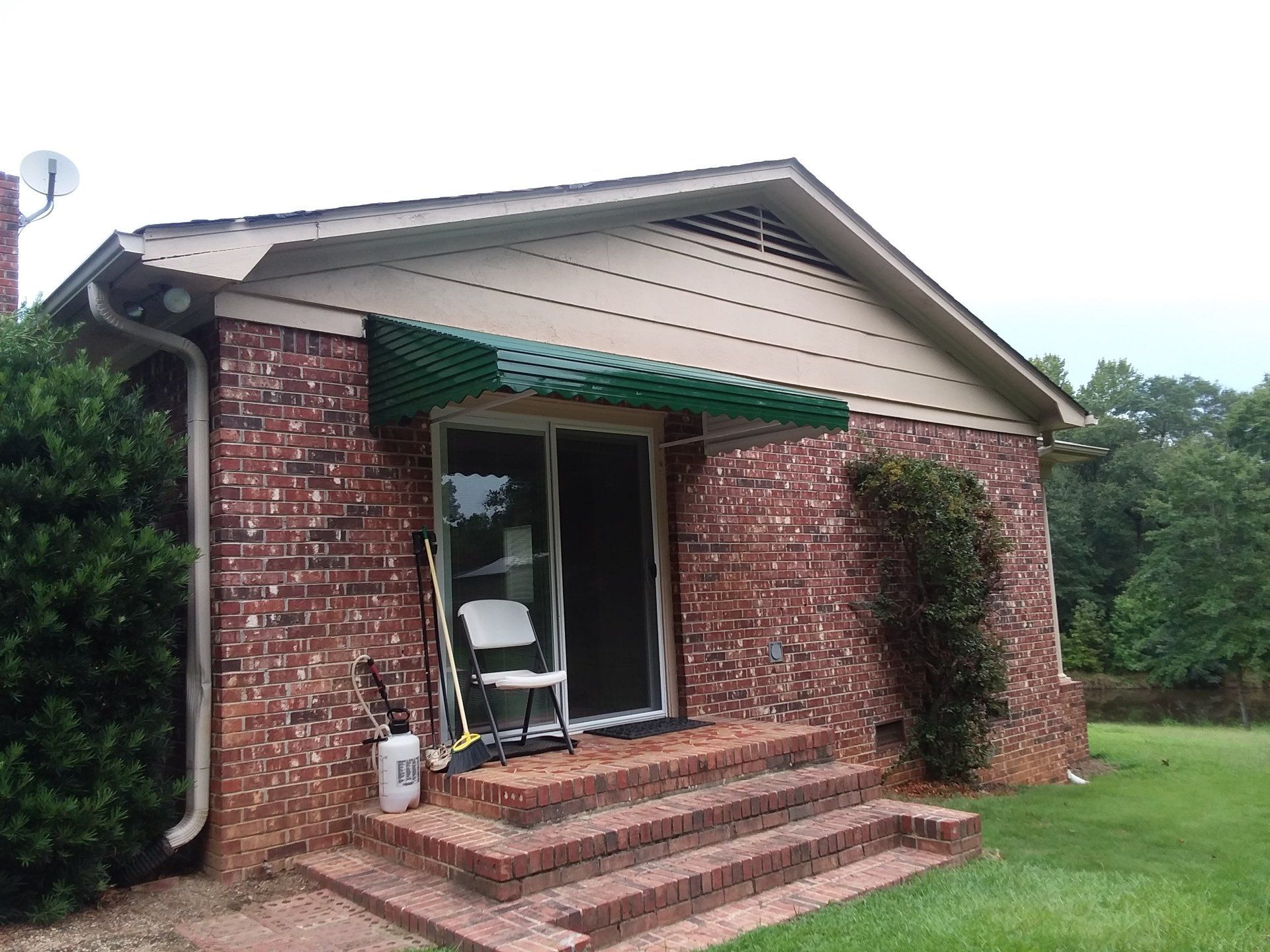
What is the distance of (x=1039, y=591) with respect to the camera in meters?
10.2

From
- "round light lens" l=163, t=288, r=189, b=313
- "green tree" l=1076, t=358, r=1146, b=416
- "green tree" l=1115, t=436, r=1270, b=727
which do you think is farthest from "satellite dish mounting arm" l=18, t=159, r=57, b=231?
"green tree" l=1076, t=358, r=1146, b=416

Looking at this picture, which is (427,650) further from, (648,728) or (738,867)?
(738,867)

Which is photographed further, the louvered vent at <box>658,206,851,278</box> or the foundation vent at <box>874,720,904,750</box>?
the foundation vent at <box>874,720,904,750</box>

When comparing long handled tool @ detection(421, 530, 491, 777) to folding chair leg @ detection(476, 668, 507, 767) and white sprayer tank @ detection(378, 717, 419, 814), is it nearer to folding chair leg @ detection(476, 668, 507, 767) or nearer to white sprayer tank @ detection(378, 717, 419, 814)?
folding chair leg @ detection(476, 668, 507, 767)

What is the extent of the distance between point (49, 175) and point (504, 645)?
13.7 ft

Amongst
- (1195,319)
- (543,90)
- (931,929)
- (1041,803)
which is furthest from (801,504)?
(1195,319)

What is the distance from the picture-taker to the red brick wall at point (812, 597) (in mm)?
7352

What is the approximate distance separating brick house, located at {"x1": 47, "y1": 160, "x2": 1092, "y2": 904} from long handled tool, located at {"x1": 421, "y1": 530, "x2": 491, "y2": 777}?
19cm

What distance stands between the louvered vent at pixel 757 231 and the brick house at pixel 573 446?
26 mm

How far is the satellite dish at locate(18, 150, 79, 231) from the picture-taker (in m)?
6.28

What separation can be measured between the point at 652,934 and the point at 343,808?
75.5 inches

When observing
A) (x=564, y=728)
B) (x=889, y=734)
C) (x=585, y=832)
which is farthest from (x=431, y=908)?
(x=889, y=734)

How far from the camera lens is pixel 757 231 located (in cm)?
831

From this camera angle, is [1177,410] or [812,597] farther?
[1177,410]
